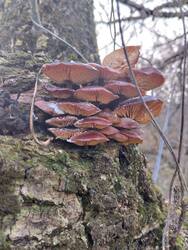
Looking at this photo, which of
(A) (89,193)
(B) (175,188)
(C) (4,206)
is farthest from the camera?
(B) (175,188)

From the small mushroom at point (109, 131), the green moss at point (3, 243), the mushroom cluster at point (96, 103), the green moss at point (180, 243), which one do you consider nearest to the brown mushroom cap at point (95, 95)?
the mushroom cluster at point (96, 103)

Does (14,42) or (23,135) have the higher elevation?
(14,42)

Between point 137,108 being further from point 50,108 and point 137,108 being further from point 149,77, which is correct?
point 50,108

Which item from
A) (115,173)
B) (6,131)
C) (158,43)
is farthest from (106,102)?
(158,43)

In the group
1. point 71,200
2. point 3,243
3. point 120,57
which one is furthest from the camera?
point 120,57

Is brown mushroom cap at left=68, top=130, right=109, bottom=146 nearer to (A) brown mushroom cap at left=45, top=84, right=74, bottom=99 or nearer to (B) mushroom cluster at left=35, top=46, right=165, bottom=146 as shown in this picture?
(B) mushroom cluster at left=35, top=46, right=165, bottom=146

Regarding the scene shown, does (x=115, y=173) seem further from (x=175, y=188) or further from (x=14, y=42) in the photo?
(x=14, y=42)

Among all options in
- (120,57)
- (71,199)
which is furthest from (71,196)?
(120,57)
